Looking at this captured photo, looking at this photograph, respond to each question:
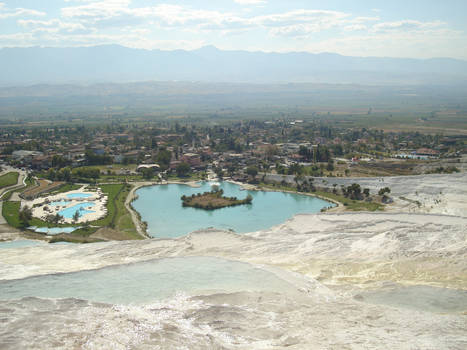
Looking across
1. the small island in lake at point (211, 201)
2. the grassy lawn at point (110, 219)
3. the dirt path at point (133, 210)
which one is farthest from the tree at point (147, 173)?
the small island in lake at point (211, 201)

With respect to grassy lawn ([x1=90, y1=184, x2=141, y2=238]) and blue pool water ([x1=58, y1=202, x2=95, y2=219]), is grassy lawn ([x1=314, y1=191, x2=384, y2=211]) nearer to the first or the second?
grassy lawn ([x1=90, y1=184, x2=141, y2=238])

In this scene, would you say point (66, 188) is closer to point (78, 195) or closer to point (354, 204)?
point (78, 195)

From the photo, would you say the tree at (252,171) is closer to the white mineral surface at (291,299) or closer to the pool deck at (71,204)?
the pool deck at (71,204)

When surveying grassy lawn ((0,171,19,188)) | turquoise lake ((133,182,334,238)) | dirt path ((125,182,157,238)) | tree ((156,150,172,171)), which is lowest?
turquoise lake ((133,182,334,238))

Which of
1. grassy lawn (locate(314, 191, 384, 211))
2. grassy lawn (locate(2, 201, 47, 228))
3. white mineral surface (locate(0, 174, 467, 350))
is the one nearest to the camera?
white mineral surface (locate(0, 174, 467, 350))

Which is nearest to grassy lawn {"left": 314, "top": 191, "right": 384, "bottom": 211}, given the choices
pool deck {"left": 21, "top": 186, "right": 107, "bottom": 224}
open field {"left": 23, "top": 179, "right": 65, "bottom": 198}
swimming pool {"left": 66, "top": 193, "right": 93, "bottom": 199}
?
pool deck {"left": 21, "top": 186, "right": 107, "bottom": 224}

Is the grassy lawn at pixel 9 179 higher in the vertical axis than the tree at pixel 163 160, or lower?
lower
